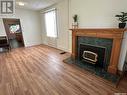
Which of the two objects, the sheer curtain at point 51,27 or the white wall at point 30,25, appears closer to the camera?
the sheer curtain at point 51,27

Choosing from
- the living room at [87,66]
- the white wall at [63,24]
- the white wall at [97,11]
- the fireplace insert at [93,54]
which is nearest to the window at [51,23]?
the white wall at [63,24]

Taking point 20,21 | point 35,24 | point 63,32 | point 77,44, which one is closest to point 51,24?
point 63,32

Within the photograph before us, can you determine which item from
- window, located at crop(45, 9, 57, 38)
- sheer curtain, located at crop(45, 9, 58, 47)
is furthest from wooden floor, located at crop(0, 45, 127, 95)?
window, located at crop(45, 9, 57, 38)

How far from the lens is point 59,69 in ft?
8.91

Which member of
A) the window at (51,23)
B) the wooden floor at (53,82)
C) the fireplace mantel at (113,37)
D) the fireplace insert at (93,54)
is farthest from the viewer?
the window at (51,23)

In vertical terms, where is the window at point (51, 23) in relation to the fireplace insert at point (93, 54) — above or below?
above

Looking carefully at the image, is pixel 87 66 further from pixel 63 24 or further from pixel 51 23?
pixel 51 23

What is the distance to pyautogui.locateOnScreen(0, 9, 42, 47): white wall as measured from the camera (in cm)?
527

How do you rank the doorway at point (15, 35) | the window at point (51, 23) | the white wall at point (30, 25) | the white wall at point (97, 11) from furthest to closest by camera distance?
the doorway at point (15, 35) → the white wall at point (30, 25) → the window at point (51, 23) → the white wall at point (97, 11)

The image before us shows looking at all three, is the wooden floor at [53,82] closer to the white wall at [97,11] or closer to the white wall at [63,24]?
the white wall at [97,11]

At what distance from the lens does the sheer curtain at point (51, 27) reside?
476cm

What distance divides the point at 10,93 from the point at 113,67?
8.33 ft

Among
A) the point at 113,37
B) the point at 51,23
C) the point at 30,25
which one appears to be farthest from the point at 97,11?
the point at 30,25

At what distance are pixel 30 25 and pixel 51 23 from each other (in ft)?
5.44
